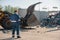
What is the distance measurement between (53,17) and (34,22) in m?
9.30

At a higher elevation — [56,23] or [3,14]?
[3,14]

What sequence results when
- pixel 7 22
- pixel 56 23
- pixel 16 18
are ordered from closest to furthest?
pixel 16 18 < pixel 7 22 < pixel 56 23

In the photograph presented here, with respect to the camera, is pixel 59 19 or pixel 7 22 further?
pixel 59 19

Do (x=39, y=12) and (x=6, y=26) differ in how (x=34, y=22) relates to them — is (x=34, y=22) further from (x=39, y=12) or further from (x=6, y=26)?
(x=39, y=12)

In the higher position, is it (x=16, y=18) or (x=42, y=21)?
(x=16, y=18)

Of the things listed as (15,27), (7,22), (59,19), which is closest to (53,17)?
(59,19)

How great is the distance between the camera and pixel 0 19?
922 inches

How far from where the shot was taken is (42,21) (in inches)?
1249

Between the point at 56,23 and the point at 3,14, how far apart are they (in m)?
10.0

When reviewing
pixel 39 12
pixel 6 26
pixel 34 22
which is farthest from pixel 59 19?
pixel 6 26

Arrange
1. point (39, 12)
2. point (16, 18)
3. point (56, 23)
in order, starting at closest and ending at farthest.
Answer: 1. point (16, 18)
2. point (56, 23)
3. point (39, 12)

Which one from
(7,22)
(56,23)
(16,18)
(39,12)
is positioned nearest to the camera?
(16,18)

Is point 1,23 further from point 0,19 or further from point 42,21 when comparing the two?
point 42,21

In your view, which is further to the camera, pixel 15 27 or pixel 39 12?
pixel 39 12
